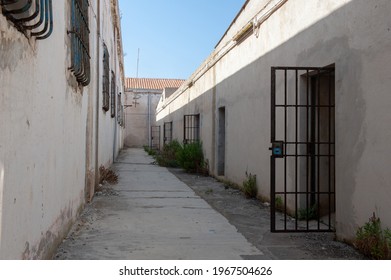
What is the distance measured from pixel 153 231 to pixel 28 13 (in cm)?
303

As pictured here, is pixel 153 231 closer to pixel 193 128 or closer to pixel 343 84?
pixel 343 84

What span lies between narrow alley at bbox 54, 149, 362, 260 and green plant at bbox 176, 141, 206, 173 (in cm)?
437

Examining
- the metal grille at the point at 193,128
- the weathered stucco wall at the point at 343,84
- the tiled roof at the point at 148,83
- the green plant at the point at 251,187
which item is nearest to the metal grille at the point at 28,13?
the weathered stucco wall at the point at 343,84

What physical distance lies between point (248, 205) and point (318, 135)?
83.6 inches

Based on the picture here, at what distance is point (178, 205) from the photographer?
7.03 metres

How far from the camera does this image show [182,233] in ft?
16.7

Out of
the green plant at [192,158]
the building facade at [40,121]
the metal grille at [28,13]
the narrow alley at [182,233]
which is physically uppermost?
the metal grille at [28,13]

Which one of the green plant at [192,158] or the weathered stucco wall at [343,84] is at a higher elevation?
the weathered stucco wall at [343,84]

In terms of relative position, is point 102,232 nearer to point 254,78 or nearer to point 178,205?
point 178,205

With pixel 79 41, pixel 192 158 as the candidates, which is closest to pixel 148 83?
pixel 192 158

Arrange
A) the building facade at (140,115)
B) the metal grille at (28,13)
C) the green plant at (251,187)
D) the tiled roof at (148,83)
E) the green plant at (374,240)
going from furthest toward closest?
the tiled roof at (148,83), the building facade at (140,115), the green plant at (251,187), the green plant at (374,240), the metal grille at (28,13)

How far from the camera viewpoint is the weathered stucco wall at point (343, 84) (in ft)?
12.7

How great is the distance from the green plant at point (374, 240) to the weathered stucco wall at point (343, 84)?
0.29ft

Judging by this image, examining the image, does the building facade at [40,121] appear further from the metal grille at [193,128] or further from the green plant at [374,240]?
the metal grille at [193,128]
